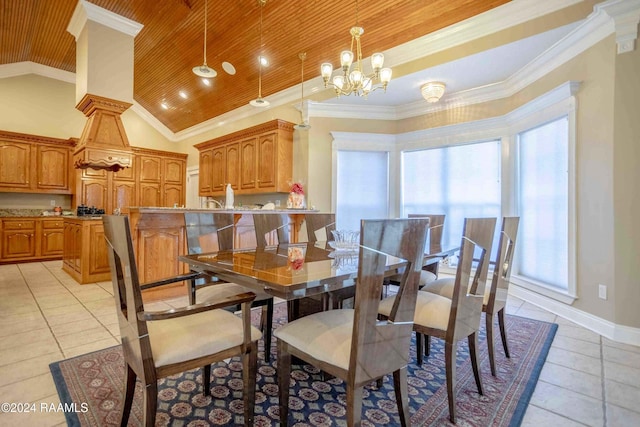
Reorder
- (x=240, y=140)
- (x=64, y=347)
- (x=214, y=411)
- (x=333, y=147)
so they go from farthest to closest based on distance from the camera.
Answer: (x=240, y=140), (x=333, y=147), (x=64, y=347), (x=214, y=411)

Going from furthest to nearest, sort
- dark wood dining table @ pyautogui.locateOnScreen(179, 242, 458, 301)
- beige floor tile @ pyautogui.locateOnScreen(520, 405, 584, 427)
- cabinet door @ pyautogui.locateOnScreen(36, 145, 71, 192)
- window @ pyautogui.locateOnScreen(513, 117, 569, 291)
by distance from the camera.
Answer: cabinet door @ pyautogui.locateOnScreen(36, 145, 71, 192), window @ pyautogui.locateOnScreen(513, 117, 569, 291), beige floor tile @ pyautogui.locateOnScreen(520, 405, 584, 427), dark wood dining table @ pyautogui.locateOnScreen(179, 242, 458, 301)

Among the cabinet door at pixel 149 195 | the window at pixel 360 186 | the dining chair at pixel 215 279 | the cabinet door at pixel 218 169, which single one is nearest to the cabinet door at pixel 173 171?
the cabinet door at pixel 149 195

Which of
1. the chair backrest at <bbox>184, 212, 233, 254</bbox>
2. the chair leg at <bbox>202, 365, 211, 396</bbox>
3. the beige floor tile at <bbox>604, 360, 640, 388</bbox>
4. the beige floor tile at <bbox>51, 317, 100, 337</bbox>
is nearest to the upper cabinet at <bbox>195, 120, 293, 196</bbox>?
the chair backrest at <bbox>184, 212, 233, 254</bbox>

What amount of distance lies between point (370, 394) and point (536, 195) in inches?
129

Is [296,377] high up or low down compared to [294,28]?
down

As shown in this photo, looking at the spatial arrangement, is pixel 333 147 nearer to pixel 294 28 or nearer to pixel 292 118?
pixel 292 118

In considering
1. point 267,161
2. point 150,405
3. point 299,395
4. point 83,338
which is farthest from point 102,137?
point 299,395

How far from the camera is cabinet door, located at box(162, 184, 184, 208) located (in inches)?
297

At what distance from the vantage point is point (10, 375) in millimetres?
1851

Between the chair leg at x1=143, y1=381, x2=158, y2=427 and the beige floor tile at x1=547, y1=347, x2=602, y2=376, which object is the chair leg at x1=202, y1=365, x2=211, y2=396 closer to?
the chair leg at x1=143, y1=381, x2=158, y2=427

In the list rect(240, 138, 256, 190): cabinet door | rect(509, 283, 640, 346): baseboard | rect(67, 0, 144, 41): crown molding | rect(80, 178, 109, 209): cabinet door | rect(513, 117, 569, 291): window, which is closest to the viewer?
rect(509, 283, 640, 346): baseboard

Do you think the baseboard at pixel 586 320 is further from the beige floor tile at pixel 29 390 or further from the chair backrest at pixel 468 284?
the beige floor tile at pixel 29 390

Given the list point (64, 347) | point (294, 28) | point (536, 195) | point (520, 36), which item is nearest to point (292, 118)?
point (294, 28)

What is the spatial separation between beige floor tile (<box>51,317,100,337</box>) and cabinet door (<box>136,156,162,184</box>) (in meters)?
5.16
